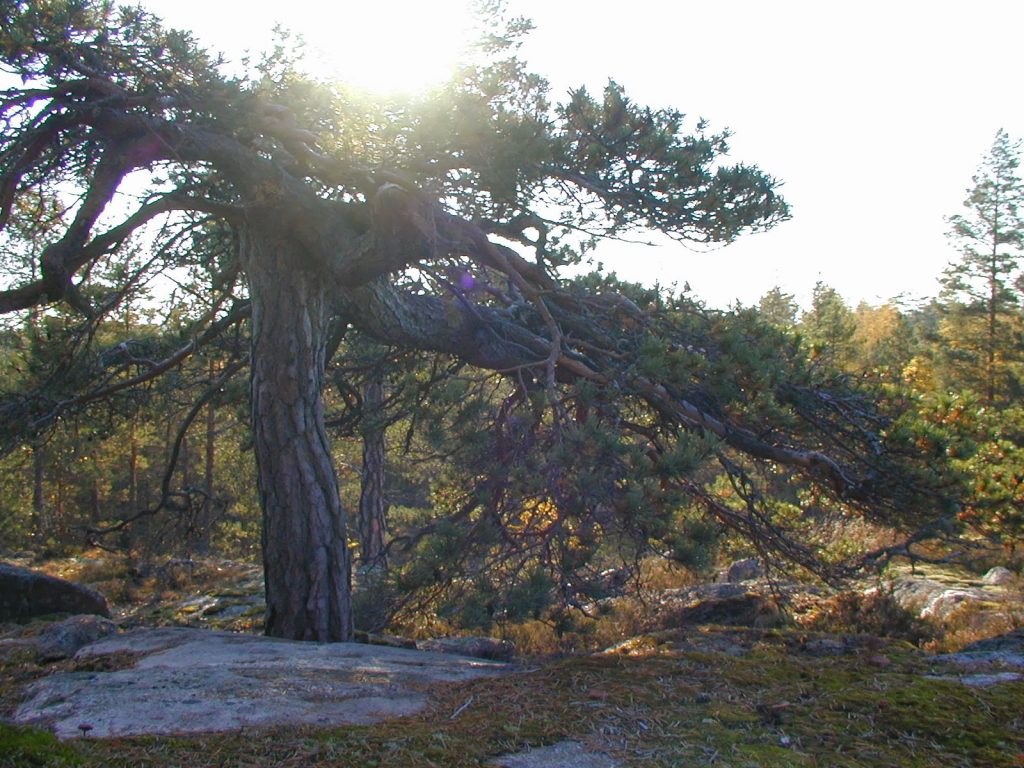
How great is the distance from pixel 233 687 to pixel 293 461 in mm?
2378

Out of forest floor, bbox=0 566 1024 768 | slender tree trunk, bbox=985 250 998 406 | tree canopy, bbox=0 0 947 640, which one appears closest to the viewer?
forest floor, bbox=0 566 1024 768

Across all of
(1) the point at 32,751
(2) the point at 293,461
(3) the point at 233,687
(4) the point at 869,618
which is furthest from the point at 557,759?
(4) the point at 869,618

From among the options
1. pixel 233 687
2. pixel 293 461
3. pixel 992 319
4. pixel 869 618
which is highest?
pixel 992 319

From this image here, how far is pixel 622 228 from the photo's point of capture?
705 centimetres

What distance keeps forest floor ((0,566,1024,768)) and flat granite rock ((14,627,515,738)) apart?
0.46 feet

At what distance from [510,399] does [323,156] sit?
2390 mm

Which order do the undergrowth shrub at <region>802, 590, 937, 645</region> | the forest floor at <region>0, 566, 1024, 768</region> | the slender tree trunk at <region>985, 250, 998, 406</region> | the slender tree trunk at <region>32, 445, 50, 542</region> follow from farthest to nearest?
1. the slender tree trunk at <region>985, 250, 998, 406</region>
2. the slender tree trunk at <region>32, 445, 50, 542</region>
3. the undergrowth shrub at <region>802, 590, 937, 645</region>
4. the forest floor at <region>0, 566, 1024, 768</region>

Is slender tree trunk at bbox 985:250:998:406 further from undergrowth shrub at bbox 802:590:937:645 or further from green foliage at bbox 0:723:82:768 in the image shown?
green foliage at bbox 0:723:82:768

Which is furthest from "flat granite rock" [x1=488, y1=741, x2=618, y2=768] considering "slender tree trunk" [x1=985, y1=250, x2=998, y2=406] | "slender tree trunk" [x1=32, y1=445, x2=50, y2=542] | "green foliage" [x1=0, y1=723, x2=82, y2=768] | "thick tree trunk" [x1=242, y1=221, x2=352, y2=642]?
"slender tree trunk" [x1=985, y1=250, x2=998, y2=406]

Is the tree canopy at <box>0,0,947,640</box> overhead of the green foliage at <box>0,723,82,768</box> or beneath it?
overhead

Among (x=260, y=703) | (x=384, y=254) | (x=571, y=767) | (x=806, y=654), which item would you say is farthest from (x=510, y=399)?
(x=571, y=767)

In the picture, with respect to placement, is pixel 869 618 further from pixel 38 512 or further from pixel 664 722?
pixel 38 512

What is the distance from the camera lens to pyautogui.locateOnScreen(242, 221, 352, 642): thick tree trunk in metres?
6.20

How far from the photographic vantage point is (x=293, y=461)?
247 inches
